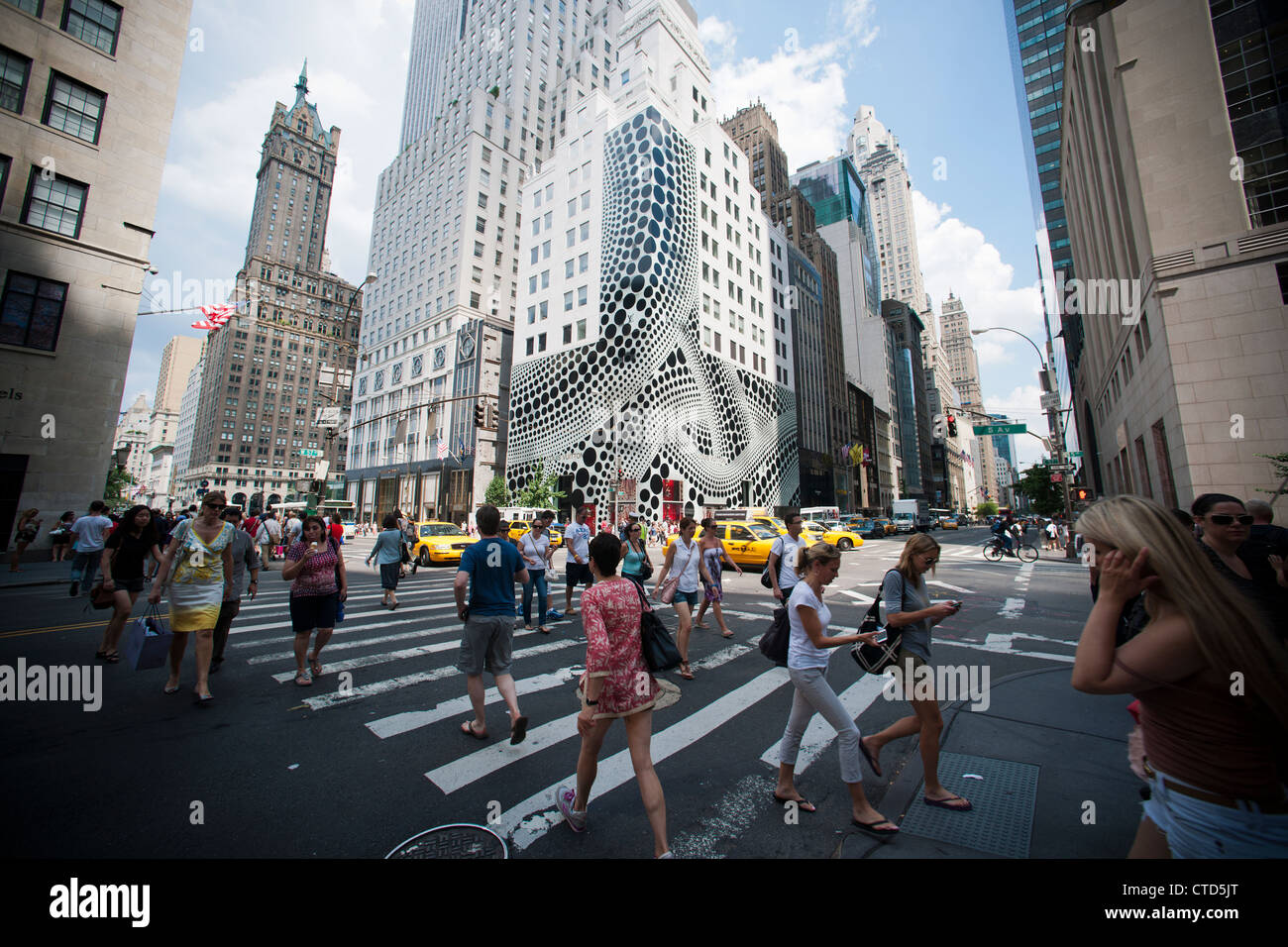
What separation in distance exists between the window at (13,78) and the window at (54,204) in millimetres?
2011

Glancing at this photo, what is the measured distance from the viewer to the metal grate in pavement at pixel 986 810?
304 cm

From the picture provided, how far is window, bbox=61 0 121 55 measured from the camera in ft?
58.0

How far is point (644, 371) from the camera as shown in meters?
43.6

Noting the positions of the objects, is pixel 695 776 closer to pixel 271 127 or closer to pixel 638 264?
pixel 638 264

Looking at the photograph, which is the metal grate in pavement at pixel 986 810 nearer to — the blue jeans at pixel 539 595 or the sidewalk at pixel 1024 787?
the sidewalk at pixel 1024 787

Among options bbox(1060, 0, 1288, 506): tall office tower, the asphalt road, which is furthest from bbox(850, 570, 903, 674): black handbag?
bbox(1060, 0, 1288, 506): tall office tower

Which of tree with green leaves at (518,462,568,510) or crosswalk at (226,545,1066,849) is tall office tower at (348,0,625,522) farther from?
crosswalk at (226,545,1066,849)

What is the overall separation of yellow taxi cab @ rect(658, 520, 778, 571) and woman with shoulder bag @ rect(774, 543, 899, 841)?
14541 mm

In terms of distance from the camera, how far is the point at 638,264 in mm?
44219

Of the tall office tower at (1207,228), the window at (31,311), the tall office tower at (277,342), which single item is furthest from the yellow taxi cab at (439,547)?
the tall office tower at (277,342)

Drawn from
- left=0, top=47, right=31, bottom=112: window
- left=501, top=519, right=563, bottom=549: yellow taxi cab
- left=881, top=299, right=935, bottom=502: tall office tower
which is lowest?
left=501, top=519, right=563, bottom=549: yellow taxi cab

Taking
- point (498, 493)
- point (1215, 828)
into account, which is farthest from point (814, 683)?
point (498, 493)

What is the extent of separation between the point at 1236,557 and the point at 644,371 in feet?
135
